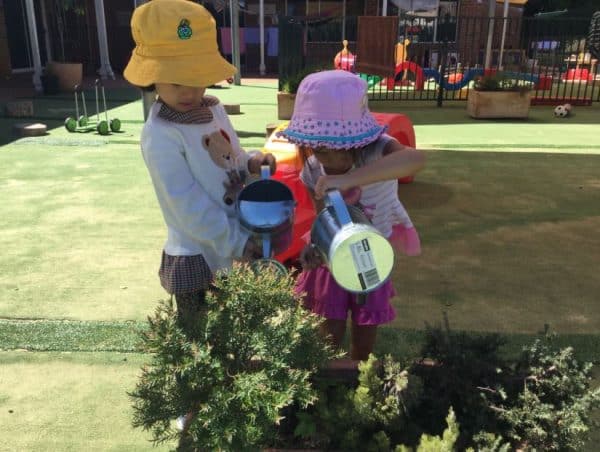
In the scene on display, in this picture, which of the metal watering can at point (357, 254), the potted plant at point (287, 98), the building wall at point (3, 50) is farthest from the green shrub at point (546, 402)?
the building wall at point (3, 50)

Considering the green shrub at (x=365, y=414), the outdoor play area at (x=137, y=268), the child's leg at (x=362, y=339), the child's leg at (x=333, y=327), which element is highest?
the green shrub at (x=365, y=414)

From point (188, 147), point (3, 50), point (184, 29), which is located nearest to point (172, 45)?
point (184, 29)

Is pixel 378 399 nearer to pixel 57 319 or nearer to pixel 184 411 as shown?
pixel 184 411

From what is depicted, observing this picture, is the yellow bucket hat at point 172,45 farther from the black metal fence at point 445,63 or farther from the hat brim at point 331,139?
the black metal fence at point 445,63

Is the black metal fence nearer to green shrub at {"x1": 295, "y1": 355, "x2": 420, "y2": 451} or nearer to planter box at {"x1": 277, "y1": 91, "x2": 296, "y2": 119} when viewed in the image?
planter box at {"x1": 277, "y1": 91, "x2": 296, "y2": 119}

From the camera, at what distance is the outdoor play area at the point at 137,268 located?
232 cm

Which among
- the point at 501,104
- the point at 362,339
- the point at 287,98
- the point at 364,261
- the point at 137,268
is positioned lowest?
the point at 137,268

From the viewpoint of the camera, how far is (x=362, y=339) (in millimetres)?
2023

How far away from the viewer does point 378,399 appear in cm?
141

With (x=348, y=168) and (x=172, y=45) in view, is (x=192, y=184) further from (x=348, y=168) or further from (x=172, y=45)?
(x=348, y=168)

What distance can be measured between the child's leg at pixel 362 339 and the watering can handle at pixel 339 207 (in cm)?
75

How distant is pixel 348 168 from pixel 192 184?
1.66ft

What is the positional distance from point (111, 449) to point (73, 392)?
45cm

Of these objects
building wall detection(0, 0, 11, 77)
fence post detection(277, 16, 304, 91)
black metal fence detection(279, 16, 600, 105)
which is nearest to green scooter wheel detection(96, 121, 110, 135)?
fence post detection(277, 16, 304, 91)
